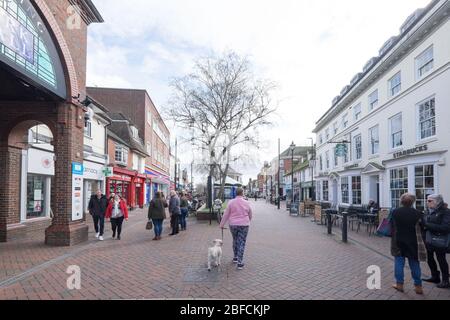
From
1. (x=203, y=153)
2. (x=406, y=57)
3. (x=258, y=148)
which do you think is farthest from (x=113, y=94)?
(x=406, y=57)

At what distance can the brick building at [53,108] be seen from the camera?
7742mm

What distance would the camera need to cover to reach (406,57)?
1398 cm

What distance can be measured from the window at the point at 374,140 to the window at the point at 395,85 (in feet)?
7.94

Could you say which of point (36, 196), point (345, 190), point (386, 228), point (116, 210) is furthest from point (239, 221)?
point (345, 190)

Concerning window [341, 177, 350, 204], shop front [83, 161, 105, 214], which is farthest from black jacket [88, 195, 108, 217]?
window [341, 177, 350, 204]

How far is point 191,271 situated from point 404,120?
12.8m

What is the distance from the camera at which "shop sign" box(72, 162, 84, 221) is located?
934 centimetres

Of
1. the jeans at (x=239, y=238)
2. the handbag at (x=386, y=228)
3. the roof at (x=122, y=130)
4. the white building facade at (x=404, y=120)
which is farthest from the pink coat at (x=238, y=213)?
the roof at (x=122, y=130)

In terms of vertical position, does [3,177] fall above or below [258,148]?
below

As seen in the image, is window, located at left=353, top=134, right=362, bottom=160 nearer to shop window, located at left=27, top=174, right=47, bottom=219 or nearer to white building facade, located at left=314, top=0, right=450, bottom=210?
white building facade, located at left=314, top=0, right=450, bottom=210

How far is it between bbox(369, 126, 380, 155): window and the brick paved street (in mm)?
9050

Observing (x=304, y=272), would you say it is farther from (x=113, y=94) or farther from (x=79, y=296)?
(x=113, y=94)
